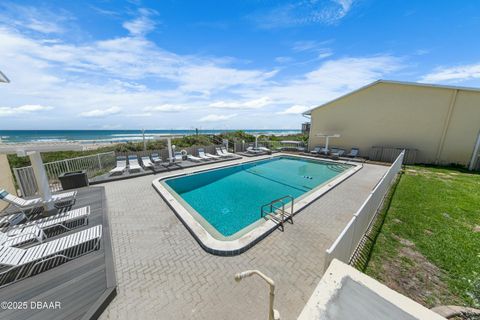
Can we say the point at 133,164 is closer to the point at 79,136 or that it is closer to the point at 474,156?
the point at 474,156

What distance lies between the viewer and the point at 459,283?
2.86m

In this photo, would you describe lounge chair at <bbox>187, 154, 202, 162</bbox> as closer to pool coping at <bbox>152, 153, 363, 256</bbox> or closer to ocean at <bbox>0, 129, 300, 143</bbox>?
ocean at <bbox>0, 129, 300, 143</bbox>

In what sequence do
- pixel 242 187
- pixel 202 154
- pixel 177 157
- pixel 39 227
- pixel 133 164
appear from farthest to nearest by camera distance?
pixel 202 154, pixel 177 157, pixel 133 164, pixel 242 187, pixel 39 227

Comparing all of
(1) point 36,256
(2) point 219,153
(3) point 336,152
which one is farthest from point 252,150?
(1) point 36,256

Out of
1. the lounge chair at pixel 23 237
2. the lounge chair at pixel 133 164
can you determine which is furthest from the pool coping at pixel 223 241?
the lounge chair at pixel 133 164

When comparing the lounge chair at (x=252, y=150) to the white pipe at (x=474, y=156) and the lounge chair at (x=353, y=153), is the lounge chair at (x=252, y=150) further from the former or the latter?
the white pipe at (x=474, y=156)

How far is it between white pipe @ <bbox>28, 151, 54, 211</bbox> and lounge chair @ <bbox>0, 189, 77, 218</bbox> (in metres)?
0.12

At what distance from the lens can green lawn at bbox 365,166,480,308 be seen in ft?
9.03

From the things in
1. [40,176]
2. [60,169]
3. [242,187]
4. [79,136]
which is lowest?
[242,187]

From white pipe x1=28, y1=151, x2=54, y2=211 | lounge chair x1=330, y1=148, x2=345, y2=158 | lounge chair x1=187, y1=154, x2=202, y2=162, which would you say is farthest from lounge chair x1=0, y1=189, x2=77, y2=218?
lounge chair x1=330, y1=148, x2=345, y2=158

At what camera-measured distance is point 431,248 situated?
369cm

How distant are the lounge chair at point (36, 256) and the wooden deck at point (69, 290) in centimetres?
18

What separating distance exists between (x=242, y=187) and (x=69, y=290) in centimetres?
652

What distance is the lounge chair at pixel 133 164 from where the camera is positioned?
31.1ft
